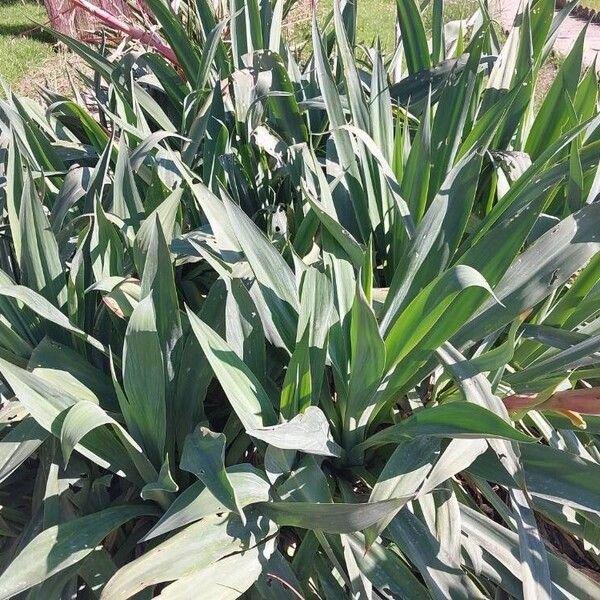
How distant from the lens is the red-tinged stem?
6.92ft

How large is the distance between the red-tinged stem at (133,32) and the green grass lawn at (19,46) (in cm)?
211

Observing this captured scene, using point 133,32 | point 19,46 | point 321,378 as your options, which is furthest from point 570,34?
point 321,378

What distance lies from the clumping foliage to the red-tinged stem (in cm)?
82

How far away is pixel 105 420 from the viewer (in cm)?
85

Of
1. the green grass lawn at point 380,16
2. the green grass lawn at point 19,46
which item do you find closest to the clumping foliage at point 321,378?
the green grass lawn at point 380,16

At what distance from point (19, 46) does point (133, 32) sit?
10.6 feet

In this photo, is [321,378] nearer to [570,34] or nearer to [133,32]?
[133,32]

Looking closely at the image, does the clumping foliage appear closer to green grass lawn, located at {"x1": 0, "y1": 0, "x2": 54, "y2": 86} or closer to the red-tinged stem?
the red-tinged stem

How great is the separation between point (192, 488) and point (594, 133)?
116cm

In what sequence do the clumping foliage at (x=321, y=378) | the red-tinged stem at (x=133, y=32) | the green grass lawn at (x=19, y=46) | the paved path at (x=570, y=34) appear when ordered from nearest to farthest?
the clumping foliage at (x=321, y=378) → the red-tinged stem at (x=133, y=32) → the paved path at (x=570, y=34) → the green grass lawn at (x=19, y=46)

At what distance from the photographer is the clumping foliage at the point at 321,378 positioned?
86cm

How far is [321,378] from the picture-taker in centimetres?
98

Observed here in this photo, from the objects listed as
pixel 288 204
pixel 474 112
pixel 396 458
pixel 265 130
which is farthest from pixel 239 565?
pixel 474 112

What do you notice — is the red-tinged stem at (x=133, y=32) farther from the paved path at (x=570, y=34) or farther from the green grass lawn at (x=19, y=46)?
the paved path at (x=570, y=34)
